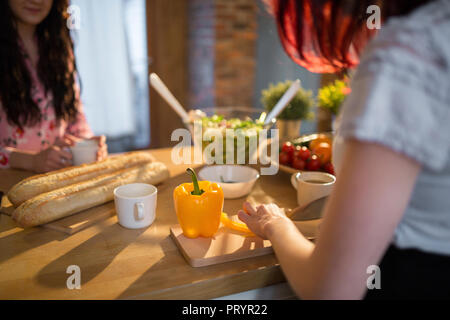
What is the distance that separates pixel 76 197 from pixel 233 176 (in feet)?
1.55

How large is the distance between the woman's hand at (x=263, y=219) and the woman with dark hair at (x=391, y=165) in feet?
0.45

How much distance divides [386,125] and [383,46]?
11 cm

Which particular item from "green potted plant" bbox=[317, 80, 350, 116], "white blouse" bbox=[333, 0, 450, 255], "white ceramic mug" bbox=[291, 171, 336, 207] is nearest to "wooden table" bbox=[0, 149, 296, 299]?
"white ceramic mug" bbox=[291, 171, 336, 207]

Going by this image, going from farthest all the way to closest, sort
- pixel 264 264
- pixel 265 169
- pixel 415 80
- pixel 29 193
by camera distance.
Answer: pixel 265 169 < pixel 29 193 < pixel 264 264 < pixel 415 80

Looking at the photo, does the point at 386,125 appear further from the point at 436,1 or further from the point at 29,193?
the point at 29,193

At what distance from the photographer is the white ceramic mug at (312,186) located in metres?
0.99

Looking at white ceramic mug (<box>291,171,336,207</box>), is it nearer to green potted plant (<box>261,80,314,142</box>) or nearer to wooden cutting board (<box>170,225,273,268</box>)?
wooden cutting board (<box>170,225,273,268</box>)

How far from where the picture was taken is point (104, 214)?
96cm

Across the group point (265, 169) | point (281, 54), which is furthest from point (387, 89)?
point (281, 54)

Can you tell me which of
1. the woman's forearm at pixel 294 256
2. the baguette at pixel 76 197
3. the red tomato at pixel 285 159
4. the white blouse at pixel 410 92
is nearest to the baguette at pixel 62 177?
the baguette at pixel 76 197

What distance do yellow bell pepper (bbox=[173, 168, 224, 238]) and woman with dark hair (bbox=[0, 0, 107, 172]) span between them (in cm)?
65

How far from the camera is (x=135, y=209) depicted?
2.87 ft

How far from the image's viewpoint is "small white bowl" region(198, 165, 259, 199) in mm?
1082

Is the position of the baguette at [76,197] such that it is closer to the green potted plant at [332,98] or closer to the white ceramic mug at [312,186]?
the white ceramic mug at [312,186]
